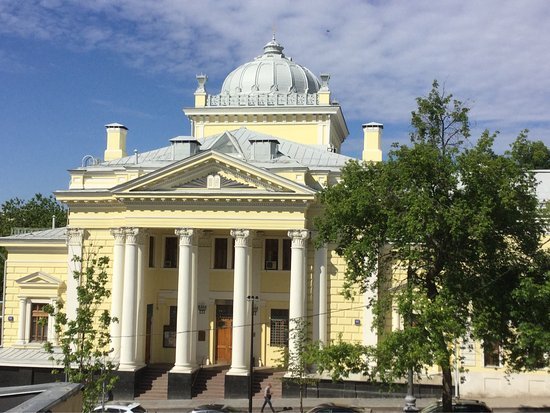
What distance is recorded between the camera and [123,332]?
3105 cm

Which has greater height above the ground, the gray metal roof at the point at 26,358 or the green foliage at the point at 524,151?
the green foliage at the point at 524,151

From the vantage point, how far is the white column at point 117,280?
3148 centimetres

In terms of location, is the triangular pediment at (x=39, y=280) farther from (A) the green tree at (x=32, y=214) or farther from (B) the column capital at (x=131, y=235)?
(A) the green tree at (x=32, y=214)

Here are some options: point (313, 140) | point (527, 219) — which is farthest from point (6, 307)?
point (527, 219)

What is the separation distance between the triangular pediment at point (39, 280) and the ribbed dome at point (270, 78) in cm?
1454

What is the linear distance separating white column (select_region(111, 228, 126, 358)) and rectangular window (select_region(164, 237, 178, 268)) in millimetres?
3088

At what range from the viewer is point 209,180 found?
3083 cm

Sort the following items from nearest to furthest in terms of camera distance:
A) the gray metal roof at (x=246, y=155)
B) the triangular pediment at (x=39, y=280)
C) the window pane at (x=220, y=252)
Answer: the gray metal roof at (x=246, y=155) < the window pane at (x=220, y=252) < the triangular pediment at (x=39, y=280)

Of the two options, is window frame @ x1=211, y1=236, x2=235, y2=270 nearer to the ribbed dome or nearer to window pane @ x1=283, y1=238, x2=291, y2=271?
window pane @ x1=283, y1=238, x2=291, y2=271

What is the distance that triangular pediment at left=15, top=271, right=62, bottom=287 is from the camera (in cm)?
3469

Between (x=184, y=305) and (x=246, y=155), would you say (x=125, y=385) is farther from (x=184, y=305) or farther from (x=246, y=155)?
(x=246, y=155)

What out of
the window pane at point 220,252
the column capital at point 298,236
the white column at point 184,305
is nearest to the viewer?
the white column at point 184,305

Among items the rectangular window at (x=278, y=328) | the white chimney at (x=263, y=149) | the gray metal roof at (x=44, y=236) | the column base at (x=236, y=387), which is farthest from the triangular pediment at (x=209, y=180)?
the column base at (x=236, y=387)

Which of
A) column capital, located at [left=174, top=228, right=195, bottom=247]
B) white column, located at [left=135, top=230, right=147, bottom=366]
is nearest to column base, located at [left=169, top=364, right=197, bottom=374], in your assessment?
white column, located at [left=135, top=230, right=147, bottom=366]
